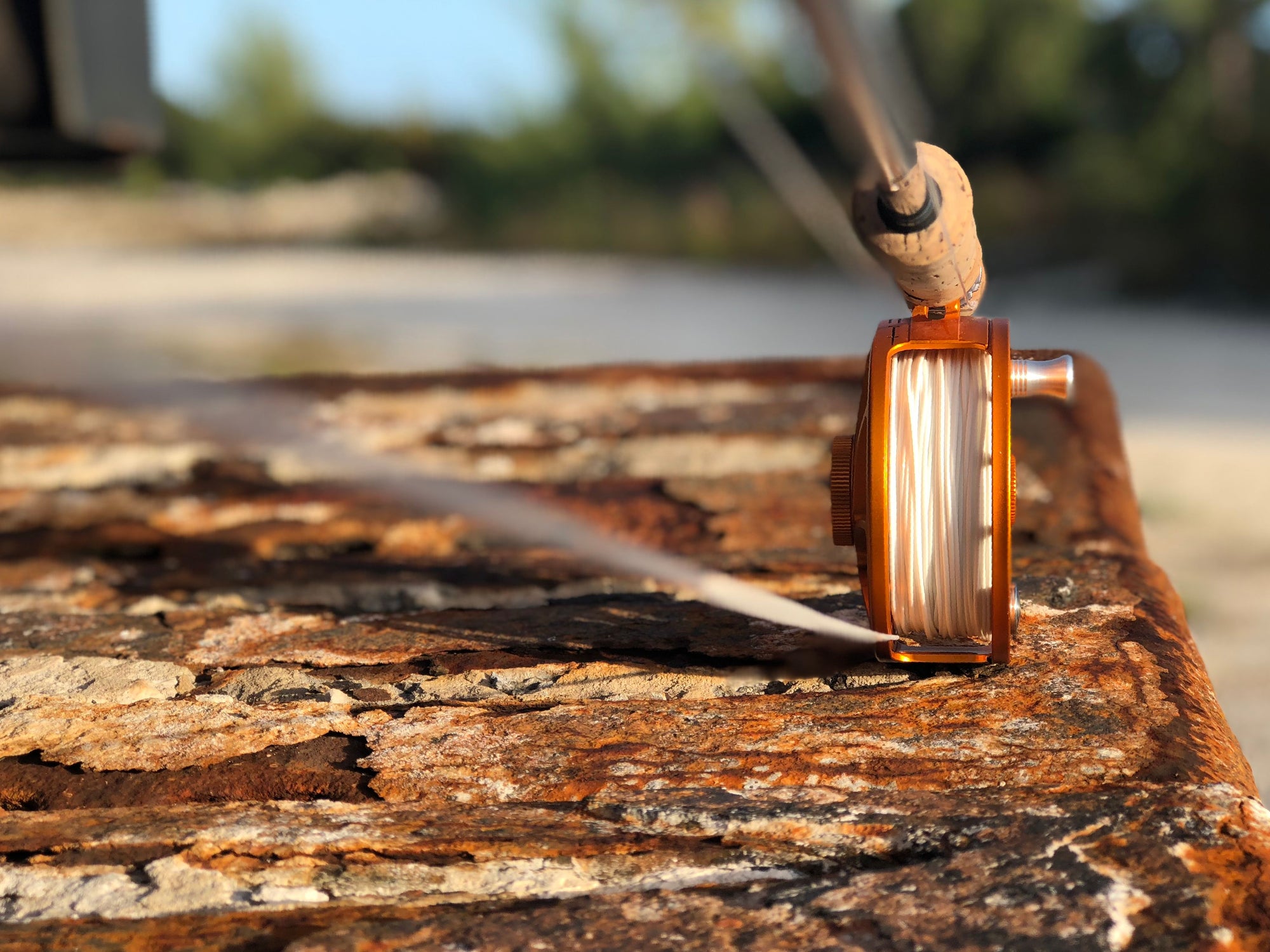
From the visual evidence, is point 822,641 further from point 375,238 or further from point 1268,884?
point 375,238

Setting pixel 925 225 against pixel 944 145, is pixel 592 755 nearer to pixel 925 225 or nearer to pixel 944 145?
pixel 925 225

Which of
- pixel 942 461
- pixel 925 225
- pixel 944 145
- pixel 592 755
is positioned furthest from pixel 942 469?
pixel 944 145

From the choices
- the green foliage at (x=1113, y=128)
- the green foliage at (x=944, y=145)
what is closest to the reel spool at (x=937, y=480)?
the green foliage at (x=944, y=145)

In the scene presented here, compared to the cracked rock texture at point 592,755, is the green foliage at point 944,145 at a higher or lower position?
higher

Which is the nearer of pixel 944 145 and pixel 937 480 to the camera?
pixel 937 480

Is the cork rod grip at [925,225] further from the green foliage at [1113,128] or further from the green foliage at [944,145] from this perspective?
the green foliage at [1113,128]

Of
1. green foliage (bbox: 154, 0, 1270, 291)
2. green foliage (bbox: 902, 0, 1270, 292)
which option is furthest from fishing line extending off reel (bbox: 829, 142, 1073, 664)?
green foliage (bbox: 902, 0, 1270, 292)

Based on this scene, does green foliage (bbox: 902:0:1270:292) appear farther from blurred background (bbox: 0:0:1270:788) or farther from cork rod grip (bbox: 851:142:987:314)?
cork rod grip (bbox: 851:142:987:314)
